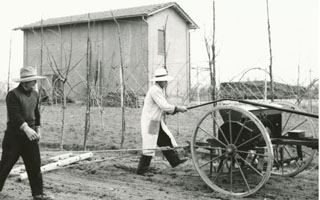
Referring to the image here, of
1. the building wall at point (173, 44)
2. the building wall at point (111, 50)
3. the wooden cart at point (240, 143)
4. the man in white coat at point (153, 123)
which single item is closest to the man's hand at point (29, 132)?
the wooden cart at point (240, 143)

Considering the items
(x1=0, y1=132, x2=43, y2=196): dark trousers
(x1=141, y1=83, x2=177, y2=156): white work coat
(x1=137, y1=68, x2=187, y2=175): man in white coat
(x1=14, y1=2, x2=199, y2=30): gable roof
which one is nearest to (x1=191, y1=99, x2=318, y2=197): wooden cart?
(x1=137, y1=68, x2=187, y2=175): man in white coat

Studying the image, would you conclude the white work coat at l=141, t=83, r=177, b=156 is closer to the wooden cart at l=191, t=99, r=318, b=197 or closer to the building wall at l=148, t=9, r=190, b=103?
the wooden cart at l=191, t=99, r=318, b=197

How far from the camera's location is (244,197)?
5789mm

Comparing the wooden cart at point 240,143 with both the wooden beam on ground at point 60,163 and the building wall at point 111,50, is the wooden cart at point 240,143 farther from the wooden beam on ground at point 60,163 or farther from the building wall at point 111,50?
the building wall at point 111,50

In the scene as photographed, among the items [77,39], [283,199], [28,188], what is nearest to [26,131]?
[28,188]

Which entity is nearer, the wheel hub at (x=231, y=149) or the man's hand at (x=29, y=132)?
the man's hand at (x=29, y=132)

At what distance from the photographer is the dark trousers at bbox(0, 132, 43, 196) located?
5512mm

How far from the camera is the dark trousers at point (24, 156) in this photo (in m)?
5.51

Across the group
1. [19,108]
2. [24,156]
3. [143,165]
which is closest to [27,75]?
[19,108]

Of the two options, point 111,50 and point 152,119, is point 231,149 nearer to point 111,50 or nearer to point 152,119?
point 152,119

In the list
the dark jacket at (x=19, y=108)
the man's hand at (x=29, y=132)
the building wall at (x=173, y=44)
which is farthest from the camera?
the building wall at (x=173, y=44)

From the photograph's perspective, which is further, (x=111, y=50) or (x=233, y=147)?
(x=111, y=50)

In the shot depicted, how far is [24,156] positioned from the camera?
5.57 m

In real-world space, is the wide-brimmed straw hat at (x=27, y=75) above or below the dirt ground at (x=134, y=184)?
above
